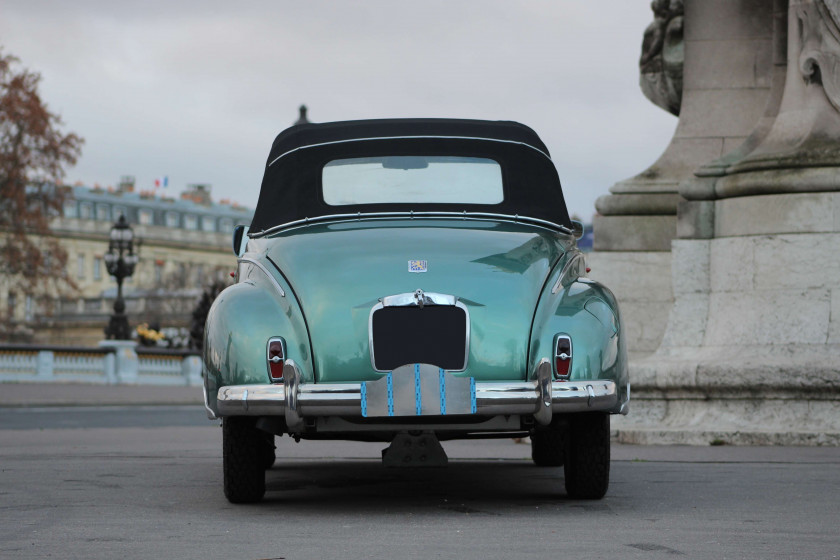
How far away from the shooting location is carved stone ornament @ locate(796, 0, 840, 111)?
12.4 m

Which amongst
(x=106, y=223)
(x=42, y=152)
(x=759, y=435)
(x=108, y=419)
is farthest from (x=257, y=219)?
(x=106, y=223)

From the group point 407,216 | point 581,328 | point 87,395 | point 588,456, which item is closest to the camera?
point 581,328

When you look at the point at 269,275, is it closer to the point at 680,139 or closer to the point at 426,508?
the point at 426,508

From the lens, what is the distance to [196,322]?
65625 millimetres

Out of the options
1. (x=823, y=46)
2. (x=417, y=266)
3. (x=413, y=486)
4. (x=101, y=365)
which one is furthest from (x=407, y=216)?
(x=101, y=365)

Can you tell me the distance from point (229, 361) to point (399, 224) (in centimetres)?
119

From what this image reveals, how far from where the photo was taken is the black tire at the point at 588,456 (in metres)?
7.79

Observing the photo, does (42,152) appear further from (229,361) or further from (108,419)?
(229,361)

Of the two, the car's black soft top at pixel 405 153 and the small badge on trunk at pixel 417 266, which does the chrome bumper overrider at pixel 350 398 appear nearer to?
the small badge on trunk at pixel 417 266

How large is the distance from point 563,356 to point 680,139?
764 centimetres

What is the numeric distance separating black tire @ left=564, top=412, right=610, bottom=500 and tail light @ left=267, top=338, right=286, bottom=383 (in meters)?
1.40

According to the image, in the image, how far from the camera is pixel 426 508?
7738mm

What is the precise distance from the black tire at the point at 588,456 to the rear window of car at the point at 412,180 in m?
1.33

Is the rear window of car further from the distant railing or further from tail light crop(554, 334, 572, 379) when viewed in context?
the distant railing
